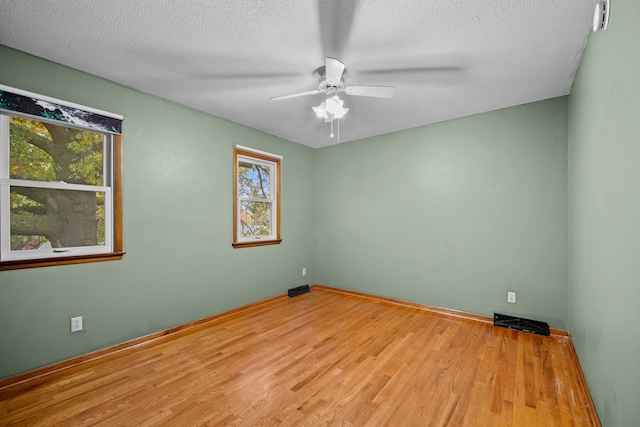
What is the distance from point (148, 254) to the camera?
108 inches

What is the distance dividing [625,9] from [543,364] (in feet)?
8.21

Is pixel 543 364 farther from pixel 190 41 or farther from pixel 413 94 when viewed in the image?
pixel 190 41

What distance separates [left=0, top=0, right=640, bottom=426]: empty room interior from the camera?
165cm

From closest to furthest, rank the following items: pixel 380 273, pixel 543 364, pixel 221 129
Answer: pixel 543 364 < pixel 221 129 < pixel 380 273

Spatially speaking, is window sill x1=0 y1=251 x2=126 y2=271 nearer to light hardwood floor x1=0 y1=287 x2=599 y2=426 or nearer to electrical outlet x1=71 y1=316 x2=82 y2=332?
electrical outlet x1=71 y1=316 x2=82 y2=332

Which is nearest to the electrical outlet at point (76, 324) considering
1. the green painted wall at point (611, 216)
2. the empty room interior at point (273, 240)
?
the empty room interior at point (273, 240)

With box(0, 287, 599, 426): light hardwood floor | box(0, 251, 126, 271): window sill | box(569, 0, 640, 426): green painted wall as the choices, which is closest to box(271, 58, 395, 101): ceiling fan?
box(569, 0, 640, 426): green painted wall

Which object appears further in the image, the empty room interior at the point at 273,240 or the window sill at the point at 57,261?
the window sill at the point at 57,261

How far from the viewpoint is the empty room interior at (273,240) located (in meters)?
1.65

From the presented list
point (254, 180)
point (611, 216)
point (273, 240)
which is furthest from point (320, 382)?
point (254, 180)

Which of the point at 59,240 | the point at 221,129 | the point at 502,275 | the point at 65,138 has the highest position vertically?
the point at 221,129

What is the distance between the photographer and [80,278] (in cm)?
232

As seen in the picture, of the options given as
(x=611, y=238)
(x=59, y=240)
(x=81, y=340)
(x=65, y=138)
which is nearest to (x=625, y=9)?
(x=611, y=238)

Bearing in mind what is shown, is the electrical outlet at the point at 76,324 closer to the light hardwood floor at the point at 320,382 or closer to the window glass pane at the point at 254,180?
the light hardwood floor at the point at 320,382
